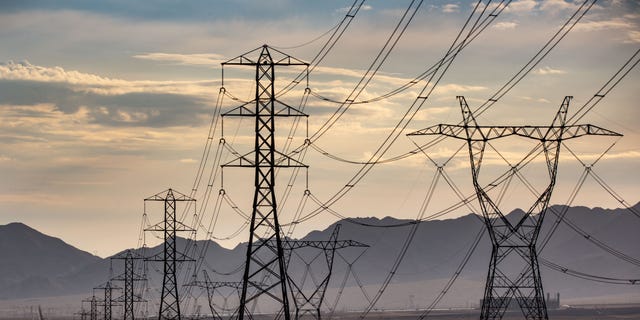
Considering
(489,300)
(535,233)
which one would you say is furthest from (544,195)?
(489,300)

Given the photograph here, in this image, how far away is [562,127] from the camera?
3474 inches

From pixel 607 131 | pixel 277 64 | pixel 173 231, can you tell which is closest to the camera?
pixel 277 64

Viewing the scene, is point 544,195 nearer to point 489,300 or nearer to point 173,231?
point 489,300

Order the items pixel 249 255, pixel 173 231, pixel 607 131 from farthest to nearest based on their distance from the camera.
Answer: pixel 173 231, pixel 607 131, pixel 249 255

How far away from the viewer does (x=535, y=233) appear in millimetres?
87438

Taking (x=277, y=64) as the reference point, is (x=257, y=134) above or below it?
below

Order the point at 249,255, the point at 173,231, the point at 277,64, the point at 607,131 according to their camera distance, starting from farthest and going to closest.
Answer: the point at 173,231 < the point at 607,131 < the point at 277,64 < the point at 249,255

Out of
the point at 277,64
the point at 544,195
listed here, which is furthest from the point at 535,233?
the point at 277,64

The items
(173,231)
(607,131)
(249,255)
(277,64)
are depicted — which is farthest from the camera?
(173,231)

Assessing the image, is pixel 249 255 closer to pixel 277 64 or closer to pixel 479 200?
pixel 277 64

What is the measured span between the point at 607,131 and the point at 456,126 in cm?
1078

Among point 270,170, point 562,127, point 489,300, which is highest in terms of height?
point 562,127

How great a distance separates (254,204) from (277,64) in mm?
9386

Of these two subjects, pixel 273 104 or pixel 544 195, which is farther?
pixel 544 195
